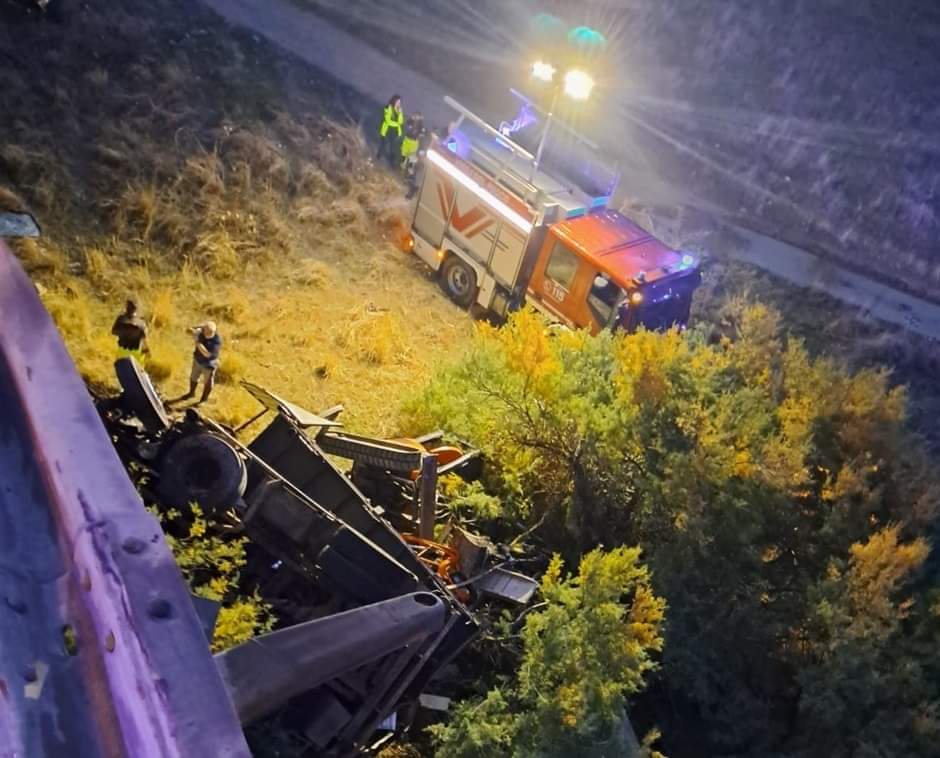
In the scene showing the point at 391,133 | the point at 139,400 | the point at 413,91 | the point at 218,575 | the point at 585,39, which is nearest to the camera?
the point at 218,575

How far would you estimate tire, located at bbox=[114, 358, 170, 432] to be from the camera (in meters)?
8.59

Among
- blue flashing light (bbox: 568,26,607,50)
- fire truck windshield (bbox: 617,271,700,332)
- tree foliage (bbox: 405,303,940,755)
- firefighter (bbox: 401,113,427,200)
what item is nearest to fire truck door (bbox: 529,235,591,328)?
fire truck windshield (bbox: 617,271,700,332)

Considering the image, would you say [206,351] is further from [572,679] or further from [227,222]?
[572,679]

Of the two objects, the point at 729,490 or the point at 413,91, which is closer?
the point at 729,490

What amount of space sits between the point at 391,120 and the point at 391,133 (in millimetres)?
514

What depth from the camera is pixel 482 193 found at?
47.6ft

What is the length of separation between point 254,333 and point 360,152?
5750 millimetres

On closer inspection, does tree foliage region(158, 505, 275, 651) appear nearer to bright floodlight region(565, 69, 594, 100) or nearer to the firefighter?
the firefighter

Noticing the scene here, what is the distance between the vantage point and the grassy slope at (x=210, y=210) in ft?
41.4

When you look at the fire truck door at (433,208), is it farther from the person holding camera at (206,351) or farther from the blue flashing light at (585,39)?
the blue flashing light at (585,39)

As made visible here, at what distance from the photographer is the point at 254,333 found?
13.1m

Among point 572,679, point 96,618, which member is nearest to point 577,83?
point 572,679

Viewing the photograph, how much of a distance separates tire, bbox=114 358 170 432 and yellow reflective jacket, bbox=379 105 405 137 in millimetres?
9572

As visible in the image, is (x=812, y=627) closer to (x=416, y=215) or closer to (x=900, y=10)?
(x=416, y=215)
